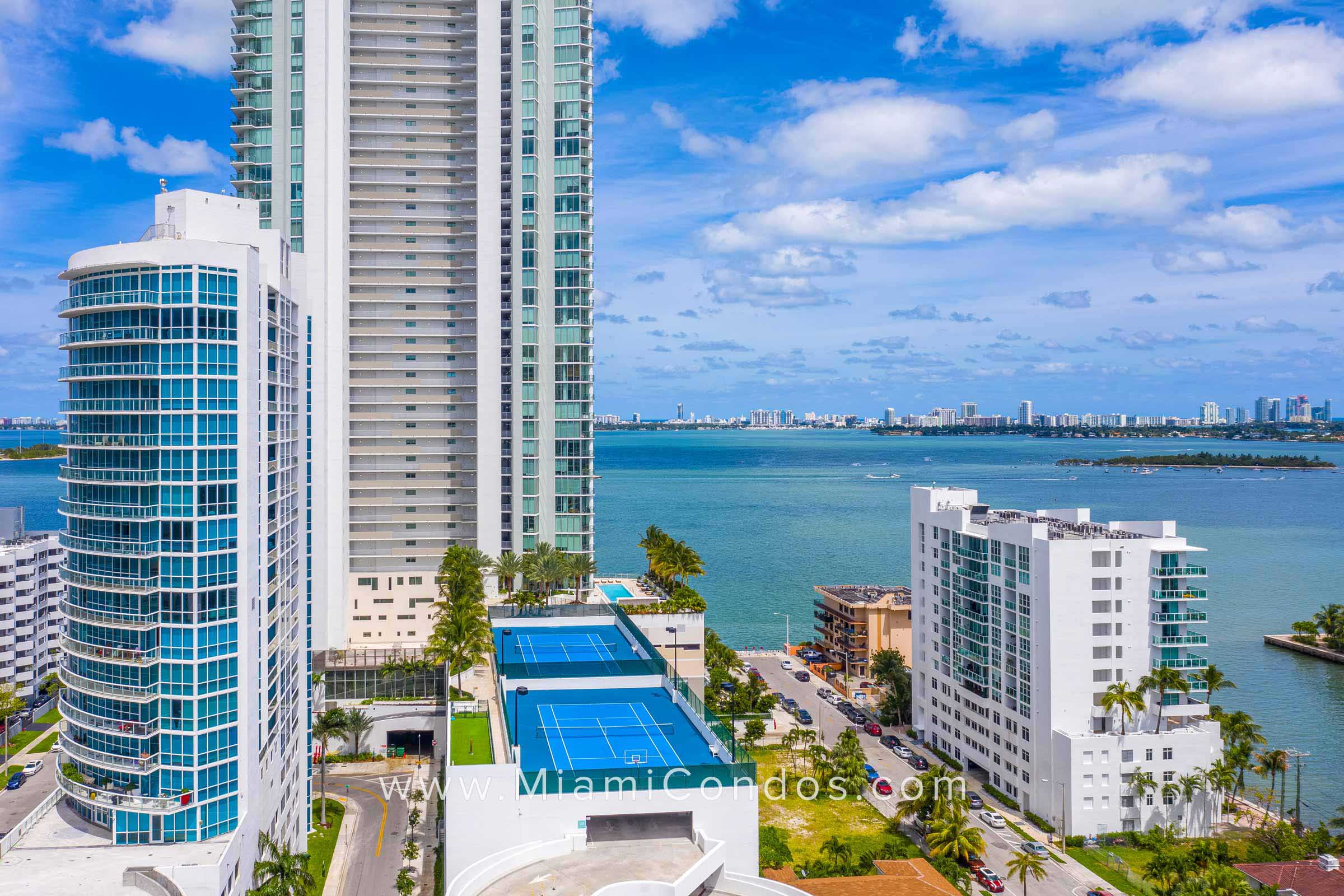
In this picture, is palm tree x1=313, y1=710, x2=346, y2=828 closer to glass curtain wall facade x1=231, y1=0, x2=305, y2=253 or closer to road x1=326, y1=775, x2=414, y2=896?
road x1=326, y1=775, x2=414, y2=896

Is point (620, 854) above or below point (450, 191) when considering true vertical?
below

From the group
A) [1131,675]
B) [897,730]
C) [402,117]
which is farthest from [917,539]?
[402,117]

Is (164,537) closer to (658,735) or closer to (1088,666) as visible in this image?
(658,735)

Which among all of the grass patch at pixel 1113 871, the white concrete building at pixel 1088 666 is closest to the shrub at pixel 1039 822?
the white concrete building at pixel 1088 666

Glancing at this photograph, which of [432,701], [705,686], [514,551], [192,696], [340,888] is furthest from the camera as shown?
[514,551]

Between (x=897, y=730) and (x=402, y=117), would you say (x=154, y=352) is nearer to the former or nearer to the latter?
(x=402, y=117)

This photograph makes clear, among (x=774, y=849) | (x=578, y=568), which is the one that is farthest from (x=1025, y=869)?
(x=578, y=568)
